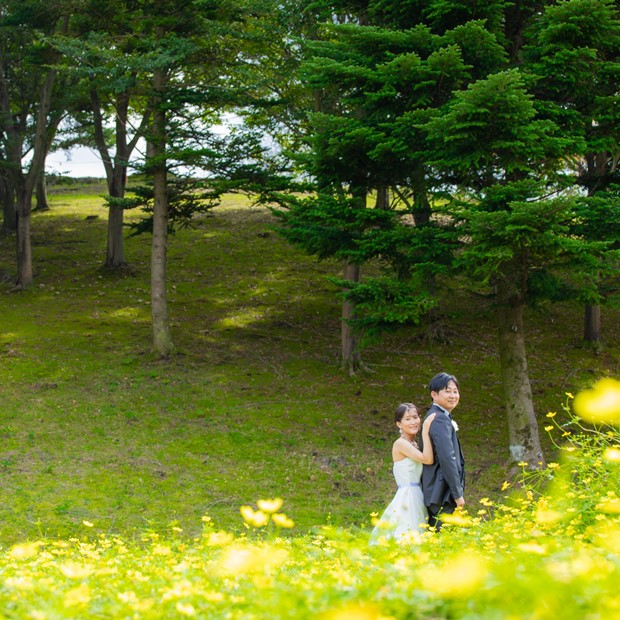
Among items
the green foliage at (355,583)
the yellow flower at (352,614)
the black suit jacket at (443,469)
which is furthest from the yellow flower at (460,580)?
the black suit jacket at (443,469)

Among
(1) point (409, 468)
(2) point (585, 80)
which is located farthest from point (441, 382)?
(2) point (585, 80)

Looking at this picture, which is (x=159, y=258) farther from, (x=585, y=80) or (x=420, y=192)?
(x=585, y=80)

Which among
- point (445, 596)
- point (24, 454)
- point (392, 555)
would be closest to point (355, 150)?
point (24, 454)

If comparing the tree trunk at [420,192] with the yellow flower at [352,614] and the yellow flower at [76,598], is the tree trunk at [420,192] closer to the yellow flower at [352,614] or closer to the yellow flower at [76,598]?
the yellow flower at [76,598]

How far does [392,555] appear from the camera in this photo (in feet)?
11.3

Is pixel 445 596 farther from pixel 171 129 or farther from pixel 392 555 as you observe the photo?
pixel 171 129

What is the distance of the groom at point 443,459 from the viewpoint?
20.5 feet

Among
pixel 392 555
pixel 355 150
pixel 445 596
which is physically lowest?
pixel 392 555

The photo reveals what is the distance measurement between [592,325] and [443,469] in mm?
10389

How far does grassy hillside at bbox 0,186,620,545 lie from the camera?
9555 millimetres

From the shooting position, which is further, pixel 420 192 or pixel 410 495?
pixel 420 192

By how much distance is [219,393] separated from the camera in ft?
42.9

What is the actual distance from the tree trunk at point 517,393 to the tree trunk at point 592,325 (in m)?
5.36

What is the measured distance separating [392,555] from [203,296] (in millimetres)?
15313
